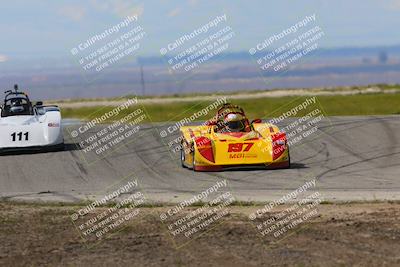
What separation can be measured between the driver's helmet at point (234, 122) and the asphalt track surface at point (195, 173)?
1.49 metres

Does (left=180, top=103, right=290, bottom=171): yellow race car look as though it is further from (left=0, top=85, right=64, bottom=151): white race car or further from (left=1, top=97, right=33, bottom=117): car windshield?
(left=1, top=97, right=33, bottom=117): car windshield

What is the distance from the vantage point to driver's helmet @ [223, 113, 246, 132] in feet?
66.5

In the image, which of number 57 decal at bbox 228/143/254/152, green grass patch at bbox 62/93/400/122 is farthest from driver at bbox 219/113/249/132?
green grass patch at bbox 62/93/400/122

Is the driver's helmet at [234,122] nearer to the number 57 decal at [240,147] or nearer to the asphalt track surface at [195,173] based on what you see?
the number 57 decal at [240,147]

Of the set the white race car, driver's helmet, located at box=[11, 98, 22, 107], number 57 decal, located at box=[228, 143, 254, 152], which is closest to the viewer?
number 57 decal, located at box=[228, 143, 254, 152]

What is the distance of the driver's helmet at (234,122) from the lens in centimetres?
2027

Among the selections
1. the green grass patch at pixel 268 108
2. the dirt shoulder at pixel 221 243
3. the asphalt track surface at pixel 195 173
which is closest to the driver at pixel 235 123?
the asphalt track surface at pixel 195 173

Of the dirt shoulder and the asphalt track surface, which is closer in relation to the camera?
the dirt shoulder

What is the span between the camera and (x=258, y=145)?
62.5 ft

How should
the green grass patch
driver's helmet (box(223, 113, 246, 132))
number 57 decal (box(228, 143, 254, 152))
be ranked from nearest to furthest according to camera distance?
number 57 decal (box(228, 143, 254, 152)) < driver's helmet (box(223, 113, 246, 132)) < the green grass patch

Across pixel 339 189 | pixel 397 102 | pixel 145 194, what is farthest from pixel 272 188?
pixel 397 102

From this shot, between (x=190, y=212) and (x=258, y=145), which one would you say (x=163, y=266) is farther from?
(x=258, y=145)

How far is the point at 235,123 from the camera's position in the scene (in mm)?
20312

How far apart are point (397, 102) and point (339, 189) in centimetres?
2988
